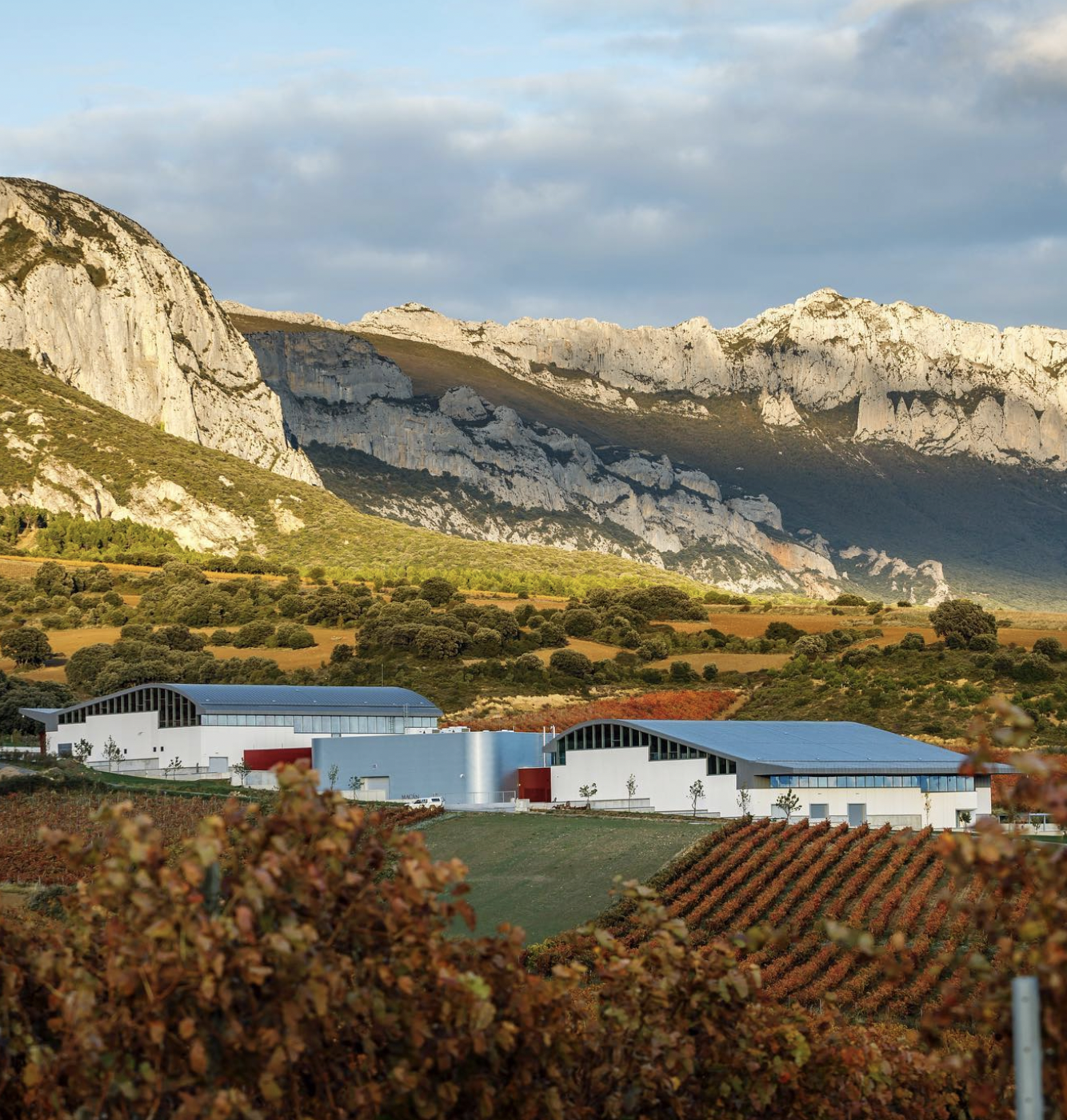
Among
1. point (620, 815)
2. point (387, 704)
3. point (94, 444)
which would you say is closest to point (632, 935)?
point (620, 815)

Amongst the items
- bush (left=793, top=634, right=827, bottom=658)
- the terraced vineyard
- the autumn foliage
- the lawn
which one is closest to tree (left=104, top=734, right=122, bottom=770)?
the lawn

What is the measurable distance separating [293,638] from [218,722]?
3675 cm

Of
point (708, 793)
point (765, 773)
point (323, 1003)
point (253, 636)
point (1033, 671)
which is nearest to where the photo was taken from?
point (323, 1003)

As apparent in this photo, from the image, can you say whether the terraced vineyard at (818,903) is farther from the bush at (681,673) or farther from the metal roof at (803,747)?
the bush at (681,673)

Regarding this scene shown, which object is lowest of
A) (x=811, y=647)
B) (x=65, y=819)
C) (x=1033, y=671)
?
(x=65, y=819)

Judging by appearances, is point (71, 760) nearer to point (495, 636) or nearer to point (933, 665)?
point (495, 636)

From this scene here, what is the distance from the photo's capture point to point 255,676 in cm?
10119

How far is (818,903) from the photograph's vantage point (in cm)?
4106

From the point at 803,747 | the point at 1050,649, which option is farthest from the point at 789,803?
the point at 1050,649

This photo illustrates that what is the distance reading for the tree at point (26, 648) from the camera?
10431 cm

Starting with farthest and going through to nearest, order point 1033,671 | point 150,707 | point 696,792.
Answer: point 1033,671, point 150,707, point 696,792

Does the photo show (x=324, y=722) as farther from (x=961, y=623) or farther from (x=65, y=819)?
(x=961, y=623)

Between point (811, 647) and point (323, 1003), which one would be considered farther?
point (811, 647)

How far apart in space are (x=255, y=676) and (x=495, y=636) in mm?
19494
